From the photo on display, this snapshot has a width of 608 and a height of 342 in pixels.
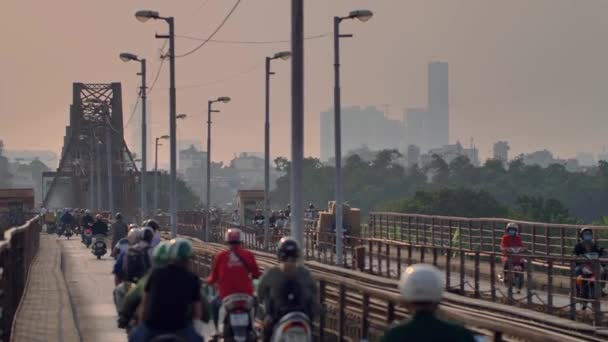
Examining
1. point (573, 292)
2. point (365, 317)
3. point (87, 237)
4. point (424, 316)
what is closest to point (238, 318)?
point (365, 317)

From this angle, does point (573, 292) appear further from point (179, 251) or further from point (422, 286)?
point (422, 286)

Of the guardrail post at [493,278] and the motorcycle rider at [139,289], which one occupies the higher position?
the motorcycle rider at [139,289]

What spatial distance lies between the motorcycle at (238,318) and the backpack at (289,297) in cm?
148

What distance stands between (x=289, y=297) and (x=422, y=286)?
626 cm

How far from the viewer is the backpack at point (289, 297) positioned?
1455 centimetres

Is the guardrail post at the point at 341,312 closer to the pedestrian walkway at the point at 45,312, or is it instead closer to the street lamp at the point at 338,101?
the pedestrian walkway at the point at 45,312

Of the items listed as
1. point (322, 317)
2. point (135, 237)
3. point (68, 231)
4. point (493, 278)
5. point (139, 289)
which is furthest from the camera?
point (68, 231)

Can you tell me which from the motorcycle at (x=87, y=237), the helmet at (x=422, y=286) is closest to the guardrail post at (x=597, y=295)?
the helmet at (x=422, y=286)

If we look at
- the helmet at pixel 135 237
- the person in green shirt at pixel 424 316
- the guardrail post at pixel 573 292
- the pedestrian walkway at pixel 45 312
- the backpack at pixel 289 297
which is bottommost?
the pedestrian walkway at pixel 45 312

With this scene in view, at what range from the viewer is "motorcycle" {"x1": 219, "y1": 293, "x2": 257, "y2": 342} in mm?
15984

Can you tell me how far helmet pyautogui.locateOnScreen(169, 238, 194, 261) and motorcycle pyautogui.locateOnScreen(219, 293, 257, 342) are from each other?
3.55m

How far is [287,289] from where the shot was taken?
14562mm

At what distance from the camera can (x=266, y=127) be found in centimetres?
5581

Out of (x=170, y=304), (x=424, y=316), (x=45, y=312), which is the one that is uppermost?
(x=424, y=316)
